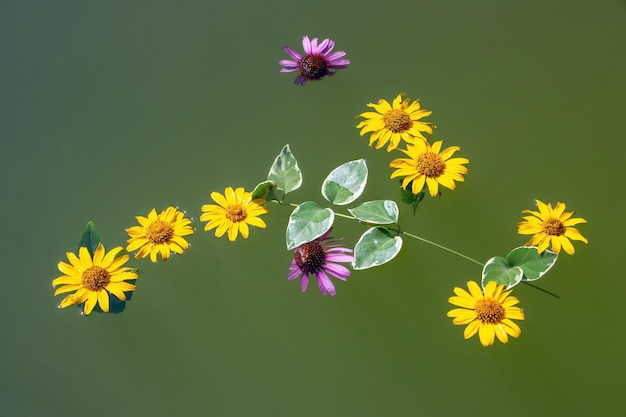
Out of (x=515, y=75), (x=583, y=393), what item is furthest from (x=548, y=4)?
(x=583, y=393)

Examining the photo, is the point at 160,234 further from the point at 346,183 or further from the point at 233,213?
the point at 346,183

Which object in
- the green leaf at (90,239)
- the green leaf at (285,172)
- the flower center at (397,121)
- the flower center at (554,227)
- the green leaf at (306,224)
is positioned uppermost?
the flower center at (397,121)

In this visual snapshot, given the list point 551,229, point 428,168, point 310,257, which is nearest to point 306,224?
point 310,257

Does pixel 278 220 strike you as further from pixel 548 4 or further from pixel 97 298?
pixel 548 4

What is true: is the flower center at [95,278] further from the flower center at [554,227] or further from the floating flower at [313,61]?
the flower center at [554,227]

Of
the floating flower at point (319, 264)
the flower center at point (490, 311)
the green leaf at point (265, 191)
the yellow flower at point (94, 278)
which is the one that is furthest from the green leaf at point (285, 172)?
the flower center at point (490, 311)
